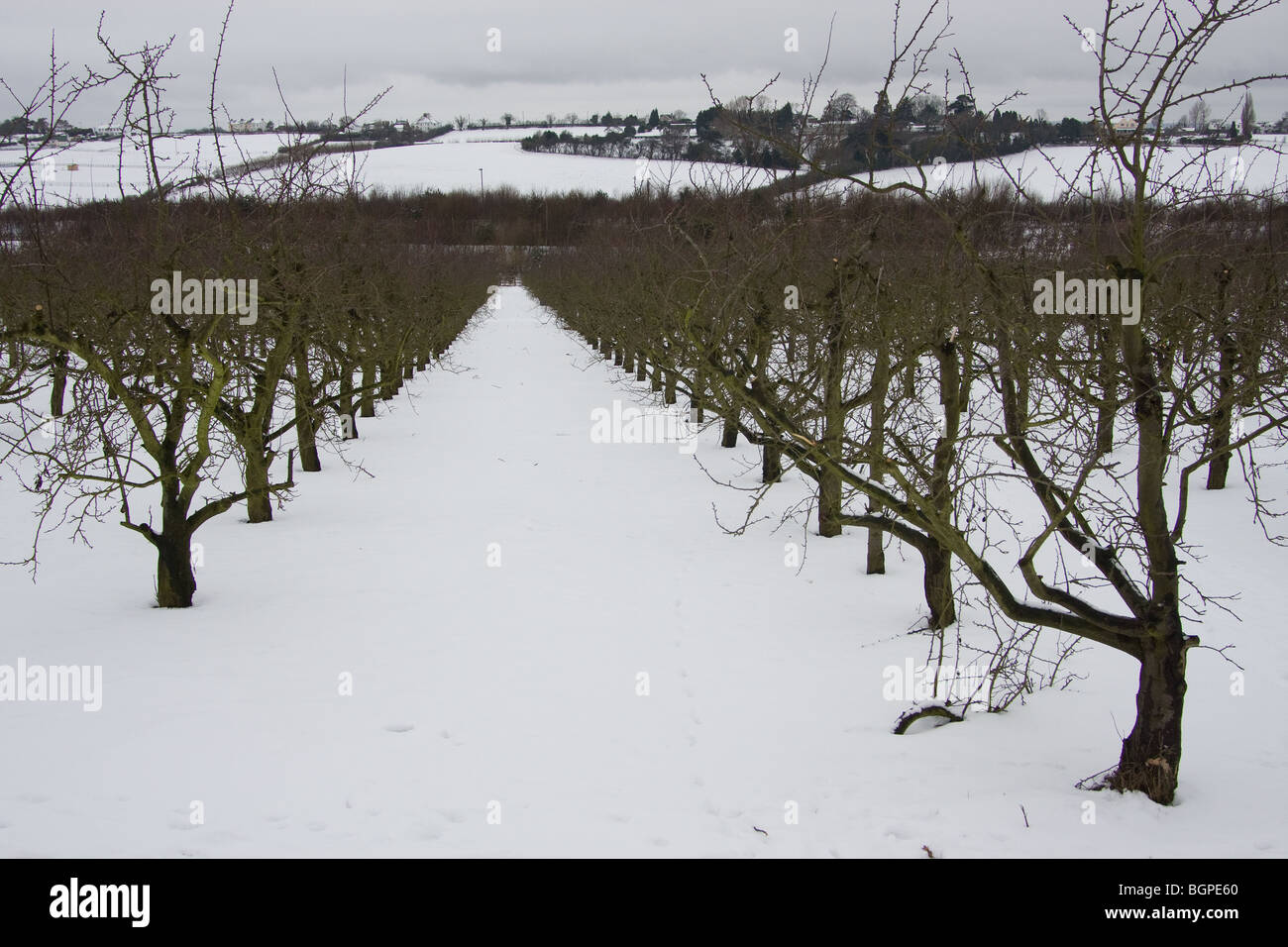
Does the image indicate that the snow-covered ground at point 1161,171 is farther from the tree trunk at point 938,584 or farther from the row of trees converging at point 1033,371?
the tree trunk at point 938,584

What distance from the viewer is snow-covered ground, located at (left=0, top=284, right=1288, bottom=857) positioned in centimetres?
505

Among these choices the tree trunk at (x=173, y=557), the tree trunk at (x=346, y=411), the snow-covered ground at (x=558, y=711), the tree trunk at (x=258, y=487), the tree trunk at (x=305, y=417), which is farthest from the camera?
the tree trunk at (x=346, y=411)

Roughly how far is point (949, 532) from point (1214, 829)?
1938 mm

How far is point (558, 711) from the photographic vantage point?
Answer: 22.7 feet

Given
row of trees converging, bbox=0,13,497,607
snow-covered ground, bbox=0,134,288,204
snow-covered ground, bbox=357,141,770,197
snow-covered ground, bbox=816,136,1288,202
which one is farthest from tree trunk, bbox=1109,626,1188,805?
snow-covered ground, bbox=357,141,770,197

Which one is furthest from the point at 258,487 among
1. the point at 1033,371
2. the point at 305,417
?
the point at 1033,371

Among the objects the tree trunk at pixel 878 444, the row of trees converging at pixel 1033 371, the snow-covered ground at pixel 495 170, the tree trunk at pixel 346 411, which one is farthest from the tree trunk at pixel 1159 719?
the snow-covered ground at pixel 495 170

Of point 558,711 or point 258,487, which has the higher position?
point 258,487

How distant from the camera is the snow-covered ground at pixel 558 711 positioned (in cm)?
505

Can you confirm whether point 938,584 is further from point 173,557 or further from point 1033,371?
point 173,557

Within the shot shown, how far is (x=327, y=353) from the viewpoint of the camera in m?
13.1

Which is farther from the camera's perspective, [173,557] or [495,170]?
[495,170]
